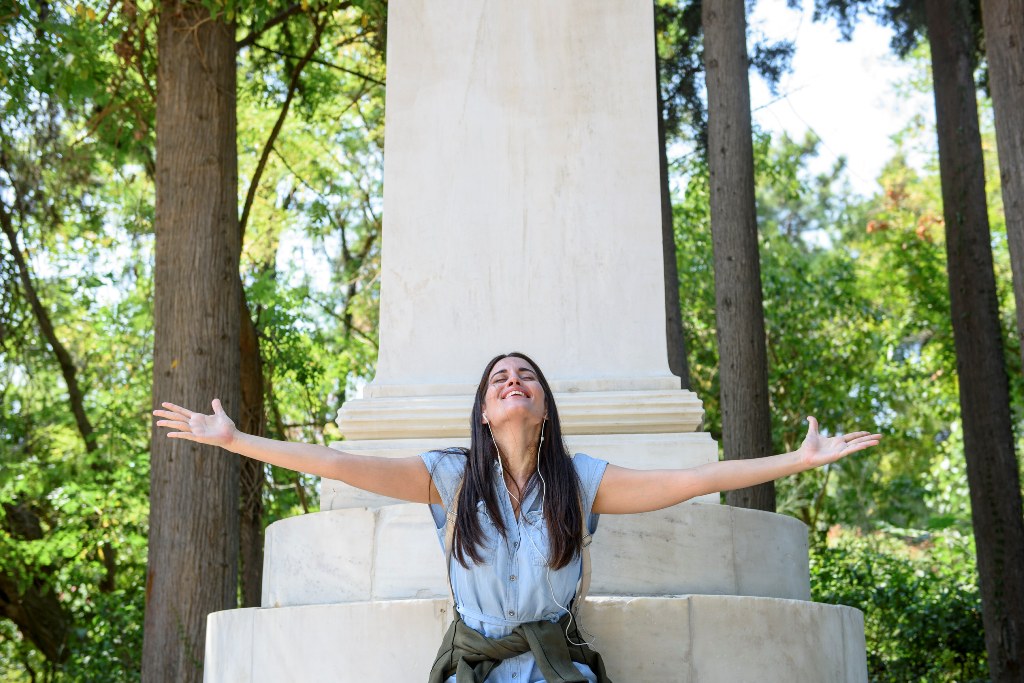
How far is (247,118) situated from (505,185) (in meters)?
11.2

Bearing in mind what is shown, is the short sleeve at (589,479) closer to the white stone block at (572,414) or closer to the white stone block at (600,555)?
the white stone block at (600,555)

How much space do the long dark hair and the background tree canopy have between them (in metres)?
5.31

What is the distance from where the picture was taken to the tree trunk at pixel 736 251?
9828 mm

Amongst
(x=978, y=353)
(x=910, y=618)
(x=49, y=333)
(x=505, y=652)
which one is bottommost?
(x=910, y=618)

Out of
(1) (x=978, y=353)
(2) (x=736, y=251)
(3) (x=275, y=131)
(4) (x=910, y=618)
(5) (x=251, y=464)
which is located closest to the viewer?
(2) (x=736, y=251)

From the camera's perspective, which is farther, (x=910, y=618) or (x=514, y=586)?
(x=910, y=618)

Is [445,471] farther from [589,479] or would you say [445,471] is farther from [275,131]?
[275,131]

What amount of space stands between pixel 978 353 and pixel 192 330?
684cm

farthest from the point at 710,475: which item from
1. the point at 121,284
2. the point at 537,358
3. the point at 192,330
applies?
the point at 121,284

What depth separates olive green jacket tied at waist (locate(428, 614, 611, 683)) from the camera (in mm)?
3488

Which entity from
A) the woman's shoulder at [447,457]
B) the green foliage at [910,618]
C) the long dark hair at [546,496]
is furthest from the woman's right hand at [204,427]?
the green foliage at [910,618]

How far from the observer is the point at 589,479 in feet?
12.5

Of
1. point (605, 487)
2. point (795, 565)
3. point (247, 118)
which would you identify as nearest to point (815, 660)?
point (795, 565)

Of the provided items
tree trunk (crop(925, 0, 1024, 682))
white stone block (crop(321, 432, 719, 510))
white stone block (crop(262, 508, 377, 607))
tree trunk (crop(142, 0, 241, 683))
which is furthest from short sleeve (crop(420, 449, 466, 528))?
tree trunk (crop(925, 0, 1024, 682))
